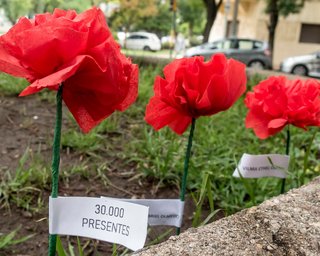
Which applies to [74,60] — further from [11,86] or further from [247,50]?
[247,50]

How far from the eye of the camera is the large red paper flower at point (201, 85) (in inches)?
43.9

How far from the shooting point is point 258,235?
100 cm

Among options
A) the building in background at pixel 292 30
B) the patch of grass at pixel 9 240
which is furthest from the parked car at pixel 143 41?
the patch of grass at pixel 9 240

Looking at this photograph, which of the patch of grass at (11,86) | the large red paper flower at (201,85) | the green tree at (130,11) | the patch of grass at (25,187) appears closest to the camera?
the large red paper flower at (201,85)

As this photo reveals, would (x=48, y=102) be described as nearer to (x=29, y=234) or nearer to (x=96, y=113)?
(x=29, y=234)

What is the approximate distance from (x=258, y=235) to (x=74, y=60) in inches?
20.1

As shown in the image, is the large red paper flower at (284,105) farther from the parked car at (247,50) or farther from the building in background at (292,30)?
the building in background at (292,30)

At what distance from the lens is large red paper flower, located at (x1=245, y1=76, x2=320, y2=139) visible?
1.43m

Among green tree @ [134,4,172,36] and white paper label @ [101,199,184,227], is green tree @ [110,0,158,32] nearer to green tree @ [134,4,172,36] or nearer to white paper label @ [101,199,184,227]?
green tree @ [134,4,172,36]

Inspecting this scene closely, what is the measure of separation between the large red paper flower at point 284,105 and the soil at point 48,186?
1.72 ft

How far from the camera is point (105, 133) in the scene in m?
3.03

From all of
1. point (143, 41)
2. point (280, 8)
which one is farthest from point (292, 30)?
point (143, 41)

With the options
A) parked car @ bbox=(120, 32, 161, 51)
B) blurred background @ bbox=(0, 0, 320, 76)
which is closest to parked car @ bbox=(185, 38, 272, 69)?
blurred background @ bbox=(0, 0, 320, 76)

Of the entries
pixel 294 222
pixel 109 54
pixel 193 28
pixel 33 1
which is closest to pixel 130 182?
pixel 294 222
